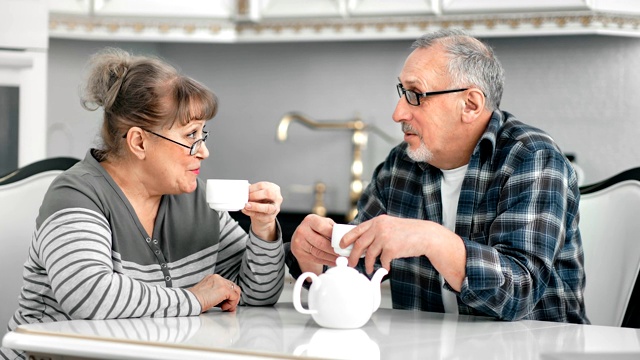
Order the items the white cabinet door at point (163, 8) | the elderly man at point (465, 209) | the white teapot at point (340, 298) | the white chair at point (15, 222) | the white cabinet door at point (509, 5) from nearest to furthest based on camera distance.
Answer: the white teapot at point (340, 298), the elderly man at point (465, 209), the white chair at point (15, 222), the white cabinet door at point (509, 5), the white cabinet door at point (163, 8)

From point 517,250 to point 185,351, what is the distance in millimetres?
736

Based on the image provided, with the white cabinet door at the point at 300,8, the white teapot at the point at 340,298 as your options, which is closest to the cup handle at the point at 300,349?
the white teapot at the point at 340,298

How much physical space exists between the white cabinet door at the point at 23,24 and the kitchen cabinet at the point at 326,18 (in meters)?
0.30

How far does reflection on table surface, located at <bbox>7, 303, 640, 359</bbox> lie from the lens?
1.31 metres

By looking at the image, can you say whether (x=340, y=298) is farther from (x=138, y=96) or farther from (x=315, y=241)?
(x=138, y=96)

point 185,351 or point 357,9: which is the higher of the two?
point 357,9

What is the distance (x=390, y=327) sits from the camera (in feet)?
5.12

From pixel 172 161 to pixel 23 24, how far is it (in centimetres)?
134

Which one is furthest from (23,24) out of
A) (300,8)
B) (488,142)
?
(488,142)

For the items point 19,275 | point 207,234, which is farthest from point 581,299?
point 19,275

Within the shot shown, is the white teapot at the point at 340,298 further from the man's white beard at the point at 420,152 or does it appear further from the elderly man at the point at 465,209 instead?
the man's white beard at the point at 420,152

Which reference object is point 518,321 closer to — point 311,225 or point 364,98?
point 311,225

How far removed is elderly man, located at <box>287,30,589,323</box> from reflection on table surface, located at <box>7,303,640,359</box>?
11 cm

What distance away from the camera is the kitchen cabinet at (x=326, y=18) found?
2891 mm
